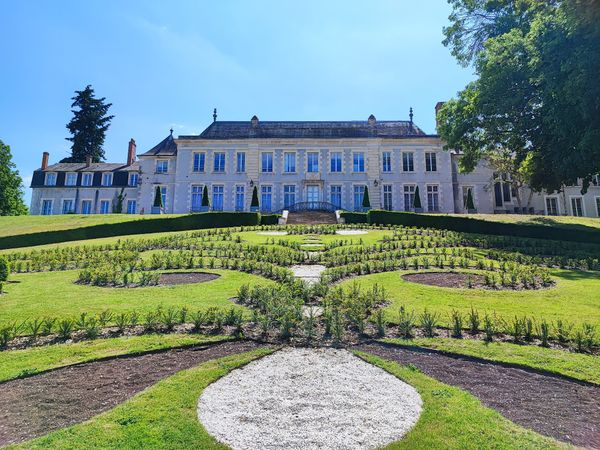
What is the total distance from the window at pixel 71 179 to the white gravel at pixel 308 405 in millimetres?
45860

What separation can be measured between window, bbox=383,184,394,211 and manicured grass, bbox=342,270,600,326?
91.0 feet

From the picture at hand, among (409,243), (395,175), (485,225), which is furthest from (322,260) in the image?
(395,175)

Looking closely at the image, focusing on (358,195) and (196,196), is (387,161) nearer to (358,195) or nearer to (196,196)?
(358,195)

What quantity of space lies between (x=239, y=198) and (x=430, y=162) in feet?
61.6

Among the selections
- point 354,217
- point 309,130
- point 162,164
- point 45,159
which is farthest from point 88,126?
point 354,217

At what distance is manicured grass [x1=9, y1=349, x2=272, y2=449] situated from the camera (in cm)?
341

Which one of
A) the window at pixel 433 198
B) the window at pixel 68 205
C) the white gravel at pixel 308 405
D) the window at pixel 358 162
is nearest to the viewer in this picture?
the white gravel at pixel 308 405

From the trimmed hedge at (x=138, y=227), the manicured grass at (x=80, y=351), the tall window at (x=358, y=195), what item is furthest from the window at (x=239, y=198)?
the manicured grass at (x=80, y=351)

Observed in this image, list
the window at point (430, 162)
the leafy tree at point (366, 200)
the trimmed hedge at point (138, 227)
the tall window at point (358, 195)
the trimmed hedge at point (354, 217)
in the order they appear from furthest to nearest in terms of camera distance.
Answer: the window at point (430, 162)
the tall window at point (358, 195)
the leafy tree at point (366, 200)
the trimmed hedge at point (354, 217)
the trimmed hedge at point (138, 227)

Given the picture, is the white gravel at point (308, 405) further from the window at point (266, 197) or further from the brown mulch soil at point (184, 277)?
the window at point (266, 197)

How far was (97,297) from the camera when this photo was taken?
8.23m

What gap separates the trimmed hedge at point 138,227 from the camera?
19.4 m

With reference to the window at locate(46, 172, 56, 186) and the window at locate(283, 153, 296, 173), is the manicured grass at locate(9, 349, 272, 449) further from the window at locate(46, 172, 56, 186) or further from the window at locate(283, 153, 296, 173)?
the window at locate(46, 172, 56, 186)

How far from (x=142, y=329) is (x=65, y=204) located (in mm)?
43666
